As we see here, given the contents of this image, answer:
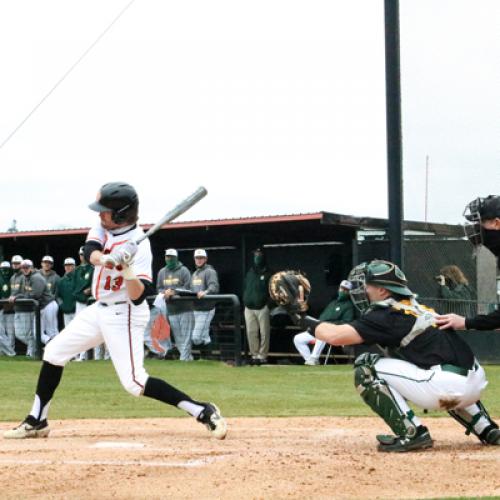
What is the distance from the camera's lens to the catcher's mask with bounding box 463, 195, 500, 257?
5.63 meters

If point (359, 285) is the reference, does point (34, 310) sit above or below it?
below

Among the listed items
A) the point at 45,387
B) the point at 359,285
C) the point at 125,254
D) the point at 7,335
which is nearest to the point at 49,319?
the point at 7,335

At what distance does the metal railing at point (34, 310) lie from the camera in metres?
15.3

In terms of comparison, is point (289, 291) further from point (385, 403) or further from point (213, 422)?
point (213, 422)

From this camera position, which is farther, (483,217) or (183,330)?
(183,330)

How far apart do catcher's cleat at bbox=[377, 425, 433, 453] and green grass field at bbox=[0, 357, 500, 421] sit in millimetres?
2612

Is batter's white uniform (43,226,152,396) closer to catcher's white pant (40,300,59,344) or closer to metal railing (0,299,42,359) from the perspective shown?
metal railing (0,299,42,359)

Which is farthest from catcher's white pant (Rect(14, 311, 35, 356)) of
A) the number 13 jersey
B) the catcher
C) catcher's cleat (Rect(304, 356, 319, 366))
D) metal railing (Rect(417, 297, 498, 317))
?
the catcher

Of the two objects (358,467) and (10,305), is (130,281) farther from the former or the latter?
(10,305)

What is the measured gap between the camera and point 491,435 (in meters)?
5.94

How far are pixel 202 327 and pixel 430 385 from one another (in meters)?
8.75

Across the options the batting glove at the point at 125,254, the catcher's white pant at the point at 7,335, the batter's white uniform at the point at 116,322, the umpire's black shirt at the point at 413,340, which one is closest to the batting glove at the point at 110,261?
the batting glove at the point at 125,254

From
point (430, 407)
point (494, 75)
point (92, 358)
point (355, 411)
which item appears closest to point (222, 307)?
point (92, 358)

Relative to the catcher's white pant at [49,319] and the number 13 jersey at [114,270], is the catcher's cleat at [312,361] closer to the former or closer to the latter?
the catcher's white pant at [49,319]
